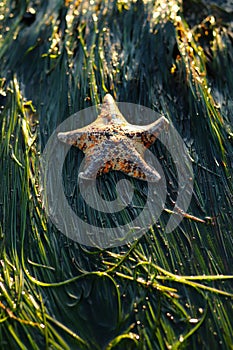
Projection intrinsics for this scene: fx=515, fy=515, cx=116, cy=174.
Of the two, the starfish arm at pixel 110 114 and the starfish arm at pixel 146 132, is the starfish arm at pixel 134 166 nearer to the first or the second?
the starfish arm at pixel 146 132

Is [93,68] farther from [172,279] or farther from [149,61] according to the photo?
[172,279]

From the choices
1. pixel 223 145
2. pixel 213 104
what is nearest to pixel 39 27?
pixel 213 104

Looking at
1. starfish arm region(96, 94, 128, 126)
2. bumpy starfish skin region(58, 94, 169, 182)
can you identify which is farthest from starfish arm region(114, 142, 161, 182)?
starfish arm region(96, 94, 128, 126)

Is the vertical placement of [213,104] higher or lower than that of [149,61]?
lower

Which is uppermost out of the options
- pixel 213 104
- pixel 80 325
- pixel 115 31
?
pixel 115 31

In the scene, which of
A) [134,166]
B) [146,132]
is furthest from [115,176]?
[146,132]

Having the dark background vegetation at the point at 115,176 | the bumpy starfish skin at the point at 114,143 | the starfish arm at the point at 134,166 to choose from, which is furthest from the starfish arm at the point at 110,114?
the starfish arm at the point at 134,166
